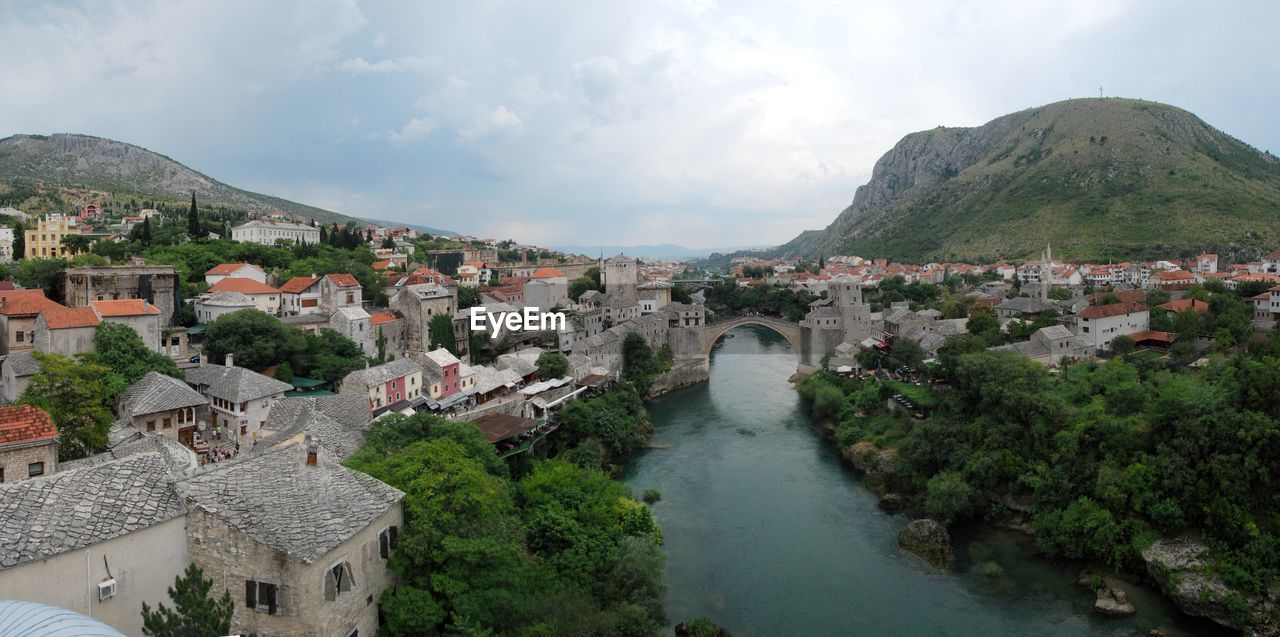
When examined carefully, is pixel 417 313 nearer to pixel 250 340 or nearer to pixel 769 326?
pixel 250 340

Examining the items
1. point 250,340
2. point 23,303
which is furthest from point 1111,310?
point 23,303

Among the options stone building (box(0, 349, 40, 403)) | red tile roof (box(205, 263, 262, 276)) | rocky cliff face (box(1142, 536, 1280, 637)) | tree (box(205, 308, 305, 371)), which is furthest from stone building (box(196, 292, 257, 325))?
rocky cliff face (box(1142, 536, 1280, 637))

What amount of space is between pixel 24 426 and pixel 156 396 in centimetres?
550

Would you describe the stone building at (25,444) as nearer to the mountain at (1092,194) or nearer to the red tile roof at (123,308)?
the red tile roof at (123,308)

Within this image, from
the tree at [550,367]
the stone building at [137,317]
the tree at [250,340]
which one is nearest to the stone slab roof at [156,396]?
the stone building at [137,317]

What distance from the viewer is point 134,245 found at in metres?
29.6

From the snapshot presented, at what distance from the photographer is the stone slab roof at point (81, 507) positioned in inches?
246

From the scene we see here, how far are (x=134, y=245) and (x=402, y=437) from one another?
23.9 m

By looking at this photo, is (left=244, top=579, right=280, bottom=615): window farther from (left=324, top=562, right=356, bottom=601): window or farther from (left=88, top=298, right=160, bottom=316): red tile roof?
(left=88, top=298, right=160, bottom=316): red tile roof

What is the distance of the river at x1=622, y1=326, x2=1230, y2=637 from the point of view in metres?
12.4

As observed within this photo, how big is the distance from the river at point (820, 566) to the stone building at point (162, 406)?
10453 mm

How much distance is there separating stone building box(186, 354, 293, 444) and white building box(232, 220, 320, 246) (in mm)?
22861

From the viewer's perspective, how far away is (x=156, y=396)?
47.8ft

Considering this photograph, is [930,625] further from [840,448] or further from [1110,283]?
[1110,283]
